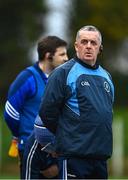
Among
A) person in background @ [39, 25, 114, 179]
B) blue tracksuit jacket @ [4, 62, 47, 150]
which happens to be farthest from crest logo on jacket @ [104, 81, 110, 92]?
blue tracksuit jacket @ [4, 62, 47, 150]

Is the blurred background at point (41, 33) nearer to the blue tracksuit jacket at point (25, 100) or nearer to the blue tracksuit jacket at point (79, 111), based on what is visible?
the blue tracksuit jacket at point (25, 100)

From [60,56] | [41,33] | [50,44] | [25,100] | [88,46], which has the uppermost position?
[88,46]

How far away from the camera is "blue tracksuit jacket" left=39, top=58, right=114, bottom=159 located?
344 inches

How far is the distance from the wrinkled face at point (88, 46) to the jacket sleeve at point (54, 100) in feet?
0.89

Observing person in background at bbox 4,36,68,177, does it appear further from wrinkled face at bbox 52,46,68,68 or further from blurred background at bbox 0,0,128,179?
blurred background at bbox 0,0,128,179

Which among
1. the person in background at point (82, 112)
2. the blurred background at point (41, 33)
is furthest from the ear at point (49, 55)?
the blurred background at point (41, 33)

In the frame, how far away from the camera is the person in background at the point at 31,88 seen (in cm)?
1070

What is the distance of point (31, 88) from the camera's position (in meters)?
10.7

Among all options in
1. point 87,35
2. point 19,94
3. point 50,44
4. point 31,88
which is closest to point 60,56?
point 50,44

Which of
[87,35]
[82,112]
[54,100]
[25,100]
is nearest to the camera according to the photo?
[82,112]

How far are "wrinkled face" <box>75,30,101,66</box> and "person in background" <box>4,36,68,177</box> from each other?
5.42 ft

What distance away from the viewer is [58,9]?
1448 inches

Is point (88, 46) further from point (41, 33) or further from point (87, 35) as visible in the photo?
point (41, 33)

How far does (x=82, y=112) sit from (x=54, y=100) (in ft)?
0.96
